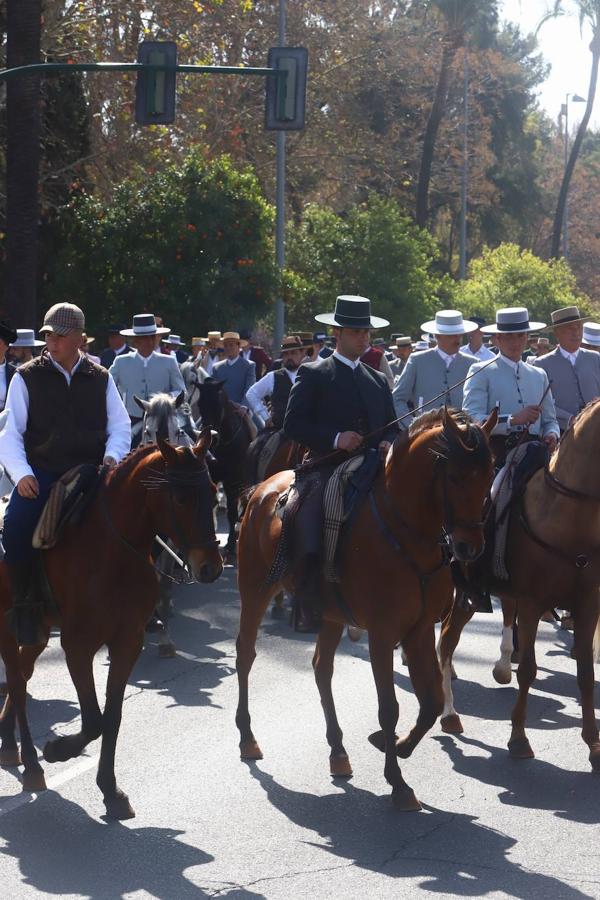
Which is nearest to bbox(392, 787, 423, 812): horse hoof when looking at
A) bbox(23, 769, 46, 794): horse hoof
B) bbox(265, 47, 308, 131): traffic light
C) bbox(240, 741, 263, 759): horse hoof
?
bbox(240, 741, 263, 759): horse hoof

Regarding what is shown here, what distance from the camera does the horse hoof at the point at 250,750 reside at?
8.52m

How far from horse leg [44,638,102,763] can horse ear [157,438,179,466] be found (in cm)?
107

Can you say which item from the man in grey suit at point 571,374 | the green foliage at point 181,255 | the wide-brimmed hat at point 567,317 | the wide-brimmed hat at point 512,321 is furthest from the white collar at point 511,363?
the green foliage at point 181,255

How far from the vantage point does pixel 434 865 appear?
6.65 metres

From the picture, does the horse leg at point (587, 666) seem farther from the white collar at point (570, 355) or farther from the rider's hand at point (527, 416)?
the white collar at point (570, 355)

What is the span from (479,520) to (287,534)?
146cm

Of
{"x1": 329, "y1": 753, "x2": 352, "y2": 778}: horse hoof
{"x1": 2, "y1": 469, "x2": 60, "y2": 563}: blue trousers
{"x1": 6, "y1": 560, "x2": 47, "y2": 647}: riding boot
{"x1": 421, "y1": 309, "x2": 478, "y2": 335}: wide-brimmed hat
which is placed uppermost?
{"x1": 421, "y1": 309, "x2": 478, "y2": 335}: wide-brimmed hat

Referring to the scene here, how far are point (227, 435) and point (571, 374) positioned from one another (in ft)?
18.4

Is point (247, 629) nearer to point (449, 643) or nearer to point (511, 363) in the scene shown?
point (449, 643)

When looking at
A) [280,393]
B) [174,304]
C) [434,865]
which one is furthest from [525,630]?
[174,304]

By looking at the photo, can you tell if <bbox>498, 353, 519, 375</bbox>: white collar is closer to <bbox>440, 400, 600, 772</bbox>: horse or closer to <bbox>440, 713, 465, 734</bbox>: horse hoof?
<bbox>440, 400, 600, 772</bbox>: horse

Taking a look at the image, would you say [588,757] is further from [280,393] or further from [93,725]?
[280,393]

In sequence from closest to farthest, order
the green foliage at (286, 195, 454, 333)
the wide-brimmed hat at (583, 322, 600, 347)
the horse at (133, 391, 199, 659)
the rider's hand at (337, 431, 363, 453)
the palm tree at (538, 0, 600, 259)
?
the rider's hand at (337, 431, 363, 453) → the horse at (133, 391, 199, 659) → the wide-brimmed hat at (583, 322, 600, 347) → the green foliage at (286, 195, 454, 333) → the palm tree at (538, 0, 600, 259)

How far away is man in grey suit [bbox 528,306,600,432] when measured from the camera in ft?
39.5
